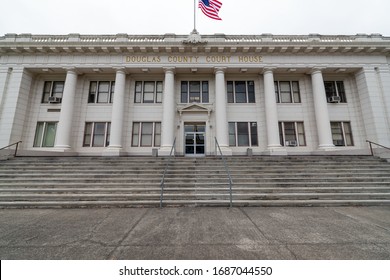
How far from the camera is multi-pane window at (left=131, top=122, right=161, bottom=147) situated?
15945 millimetres

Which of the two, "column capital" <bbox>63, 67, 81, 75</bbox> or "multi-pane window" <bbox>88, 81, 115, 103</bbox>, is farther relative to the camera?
"multi-pane window" <bbox>88, 81, 115, 103</bbox>

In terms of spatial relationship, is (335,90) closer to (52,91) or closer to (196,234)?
(196,234)

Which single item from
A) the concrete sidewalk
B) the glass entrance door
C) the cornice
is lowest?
the concrete sidewalk

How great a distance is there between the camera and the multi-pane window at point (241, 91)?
55.3 ft

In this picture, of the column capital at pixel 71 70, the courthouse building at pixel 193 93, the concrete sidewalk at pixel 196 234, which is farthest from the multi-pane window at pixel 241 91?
the column capital at pixel 71 70

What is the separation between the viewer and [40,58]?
1554 cm

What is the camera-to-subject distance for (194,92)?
55.7ft

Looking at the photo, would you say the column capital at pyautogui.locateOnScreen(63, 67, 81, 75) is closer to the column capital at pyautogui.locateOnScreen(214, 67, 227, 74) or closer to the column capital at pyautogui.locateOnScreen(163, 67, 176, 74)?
the column capital at pyautogui.locateOnScreen(163, 67, 176, 74)

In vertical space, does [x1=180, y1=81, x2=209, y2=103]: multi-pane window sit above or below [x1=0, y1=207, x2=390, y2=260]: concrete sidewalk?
above

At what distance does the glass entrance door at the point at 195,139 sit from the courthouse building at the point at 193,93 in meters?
0.10

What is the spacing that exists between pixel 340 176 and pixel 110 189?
37.7 ft

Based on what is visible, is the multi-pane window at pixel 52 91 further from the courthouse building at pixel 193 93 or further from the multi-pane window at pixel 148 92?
the multi-pane window at pixel 148 92

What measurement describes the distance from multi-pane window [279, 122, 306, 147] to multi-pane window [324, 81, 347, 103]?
13.9ft

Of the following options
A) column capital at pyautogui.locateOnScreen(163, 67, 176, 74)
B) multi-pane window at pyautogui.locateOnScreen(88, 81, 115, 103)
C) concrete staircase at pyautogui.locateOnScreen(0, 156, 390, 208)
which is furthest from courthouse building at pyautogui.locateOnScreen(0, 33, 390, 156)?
concrete staircase at pyautogui.locateOnScreen(0, 156, 390, 208)
